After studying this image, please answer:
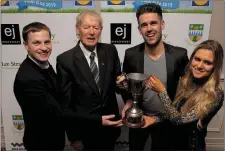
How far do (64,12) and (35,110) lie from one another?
792mm

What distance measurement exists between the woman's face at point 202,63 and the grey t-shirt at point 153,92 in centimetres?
22

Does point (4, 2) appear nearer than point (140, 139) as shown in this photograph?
Yes

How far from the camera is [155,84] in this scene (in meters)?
1.77

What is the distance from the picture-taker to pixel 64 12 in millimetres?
1788

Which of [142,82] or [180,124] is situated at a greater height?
[142,82]

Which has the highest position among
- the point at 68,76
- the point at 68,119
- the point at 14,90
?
the point at 68,76

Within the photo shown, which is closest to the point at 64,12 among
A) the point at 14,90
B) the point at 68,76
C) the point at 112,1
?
the point at 112,1

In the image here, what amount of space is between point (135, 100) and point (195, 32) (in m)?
0.69

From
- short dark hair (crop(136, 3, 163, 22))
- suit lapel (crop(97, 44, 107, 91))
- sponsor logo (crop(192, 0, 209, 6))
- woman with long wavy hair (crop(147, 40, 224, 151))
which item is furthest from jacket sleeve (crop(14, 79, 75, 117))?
sponsor logo (crop(192, 0, 209, 6))

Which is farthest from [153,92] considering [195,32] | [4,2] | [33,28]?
[4,2]

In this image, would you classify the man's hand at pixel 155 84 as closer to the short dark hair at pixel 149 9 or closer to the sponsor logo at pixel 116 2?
the short dark hair at pixel 149 9

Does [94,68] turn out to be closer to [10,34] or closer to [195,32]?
[10,34]

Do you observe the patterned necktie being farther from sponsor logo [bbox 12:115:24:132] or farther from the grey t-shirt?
sponsor logo [bbox 12:115:24:132]

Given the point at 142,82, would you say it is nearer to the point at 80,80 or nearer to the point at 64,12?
the point at 80,80
